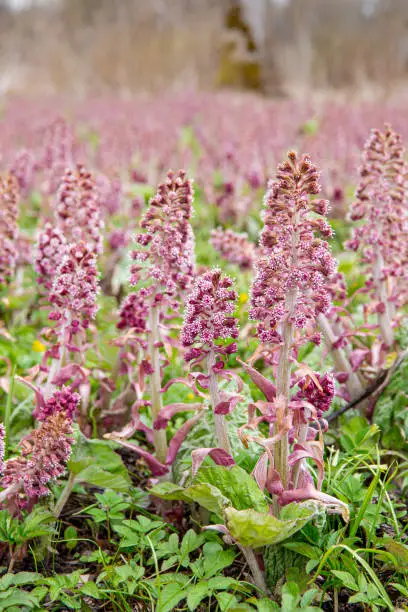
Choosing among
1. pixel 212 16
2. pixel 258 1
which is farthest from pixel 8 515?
pixel 212 16

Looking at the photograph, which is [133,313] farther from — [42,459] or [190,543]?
[190,543]

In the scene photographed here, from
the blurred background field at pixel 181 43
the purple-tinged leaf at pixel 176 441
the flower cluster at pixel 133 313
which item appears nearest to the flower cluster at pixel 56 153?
the flower cluster at pixel 133 313

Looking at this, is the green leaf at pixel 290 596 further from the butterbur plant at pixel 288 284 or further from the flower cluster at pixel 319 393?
the flower cluster at pixel 319 393

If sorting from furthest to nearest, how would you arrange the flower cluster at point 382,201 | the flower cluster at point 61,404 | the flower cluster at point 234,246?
the flower cluster at point 234,246 → the flower cluster at point 382,201 → the flower cluster at point 61,404

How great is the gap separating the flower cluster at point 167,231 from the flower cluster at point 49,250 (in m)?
0.54

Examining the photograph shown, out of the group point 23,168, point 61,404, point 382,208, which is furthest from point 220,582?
point 23,168

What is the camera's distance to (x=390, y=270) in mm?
2697

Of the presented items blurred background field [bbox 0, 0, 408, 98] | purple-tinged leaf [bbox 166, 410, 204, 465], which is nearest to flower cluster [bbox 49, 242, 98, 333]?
purple-tinged leaf [bbox 166, 410, 204, 465]

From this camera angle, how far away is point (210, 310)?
1909 millimetres

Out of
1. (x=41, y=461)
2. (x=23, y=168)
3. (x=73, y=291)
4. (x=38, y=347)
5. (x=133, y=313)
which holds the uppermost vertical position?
(x=23, y=168)

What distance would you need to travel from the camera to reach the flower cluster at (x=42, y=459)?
1.97m

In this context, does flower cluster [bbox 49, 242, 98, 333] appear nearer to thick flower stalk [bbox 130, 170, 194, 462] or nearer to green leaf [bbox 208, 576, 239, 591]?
thick flower stalk [bbox 130, 170, 194, 462]

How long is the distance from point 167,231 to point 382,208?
1.01 meters

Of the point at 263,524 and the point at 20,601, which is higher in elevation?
the point at 263,524
